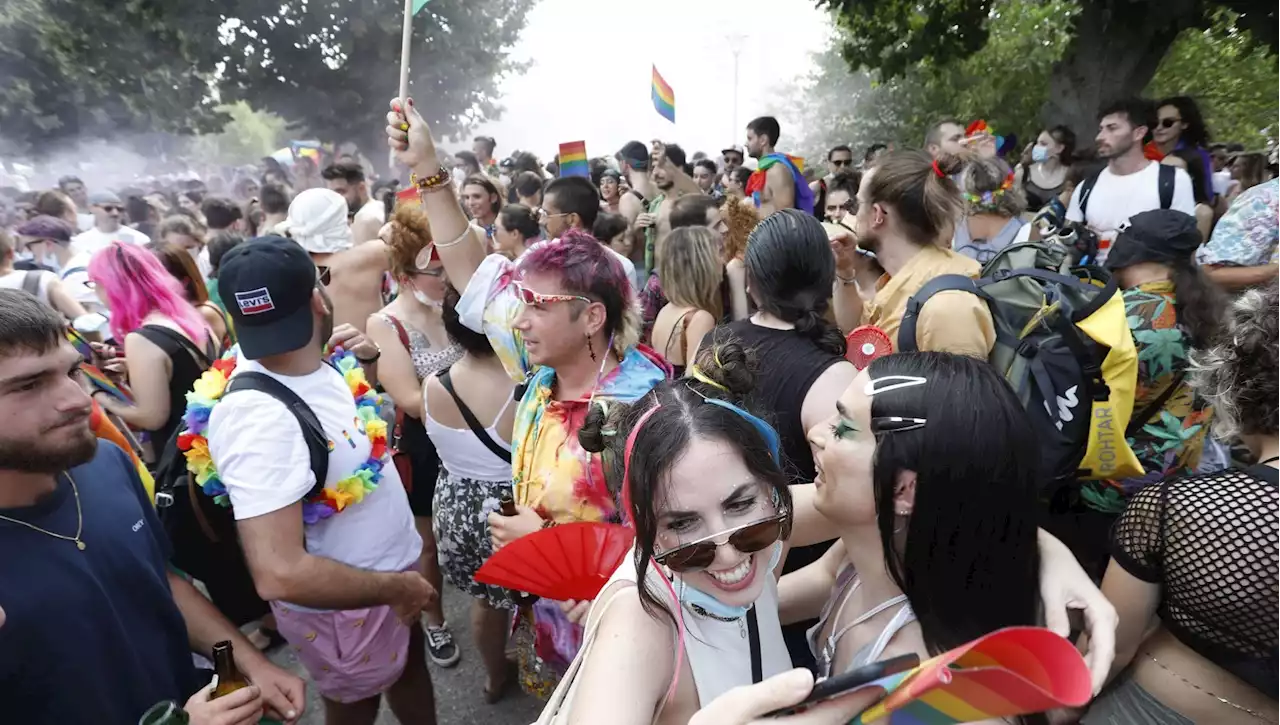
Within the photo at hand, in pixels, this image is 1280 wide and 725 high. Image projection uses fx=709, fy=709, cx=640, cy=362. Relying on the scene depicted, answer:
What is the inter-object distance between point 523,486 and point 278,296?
3.27ft

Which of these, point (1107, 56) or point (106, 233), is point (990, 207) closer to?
point (106, 233)

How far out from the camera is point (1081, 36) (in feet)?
38.5

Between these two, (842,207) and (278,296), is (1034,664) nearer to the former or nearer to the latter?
(278,296)

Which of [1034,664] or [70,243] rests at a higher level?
[70,243]

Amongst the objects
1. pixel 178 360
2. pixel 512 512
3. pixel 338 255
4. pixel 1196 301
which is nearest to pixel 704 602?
pixel 512 512

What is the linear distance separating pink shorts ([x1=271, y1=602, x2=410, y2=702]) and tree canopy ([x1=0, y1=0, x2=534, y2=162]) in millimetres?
26198

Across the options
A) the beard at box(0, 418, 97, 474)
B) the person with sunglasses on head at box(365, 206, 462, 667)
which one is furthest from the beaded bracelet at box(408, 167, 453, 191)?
the beard at box(0, 418, 97, 474)

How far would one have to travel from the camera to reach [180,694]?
194 centimetres

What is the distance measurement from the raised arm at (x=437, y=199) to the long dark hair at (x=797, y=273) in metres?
1.18

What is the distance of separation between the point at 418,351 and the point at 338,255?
63.7 inches

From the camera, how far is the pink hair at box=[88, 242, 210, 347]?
11.5 ft

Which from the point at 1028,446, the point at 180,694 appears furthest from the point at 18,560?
the point at 1028,446

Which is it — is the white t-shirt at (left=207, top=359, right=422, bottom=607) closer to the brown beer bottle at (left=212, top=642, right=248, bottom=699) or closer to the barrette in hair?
the brown beer bottle at (left=212, top=642, right=248, bottom=699)

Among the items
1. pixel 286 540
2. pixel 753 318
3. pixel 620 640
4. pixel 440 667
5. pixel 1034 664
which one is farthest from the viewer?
pixel 440 667
